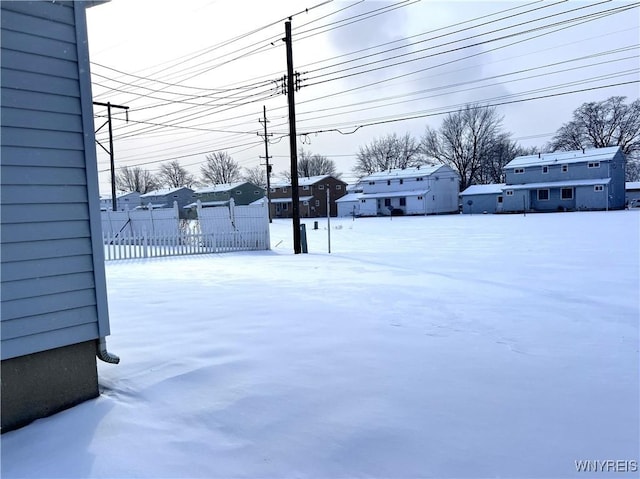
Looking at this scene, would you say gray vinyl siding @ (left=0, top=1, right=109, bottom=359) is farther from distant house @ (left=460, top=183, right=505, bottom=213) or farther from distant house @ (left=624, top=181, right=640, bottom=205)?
distant house @ (left=624, top=181, right=640, bottom=205)

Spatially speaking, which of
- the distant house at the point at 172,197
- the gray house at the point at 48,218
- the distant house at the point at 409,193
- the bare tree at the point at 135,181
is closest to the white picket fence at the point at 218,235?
the gray house at the point at 48,218

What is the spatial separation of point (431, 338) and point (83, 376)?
3.17 meters

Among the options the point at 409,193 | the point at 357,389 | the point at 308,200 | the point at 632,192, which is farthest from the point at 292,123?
the point at 632,192

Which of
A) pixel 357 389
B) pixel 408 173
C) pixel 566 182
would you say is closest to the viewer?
pixel 357 389

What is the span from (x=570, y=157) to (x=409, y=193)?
15503mm

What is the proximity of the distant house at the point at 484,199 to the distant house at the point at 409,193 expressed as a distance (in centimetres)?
236

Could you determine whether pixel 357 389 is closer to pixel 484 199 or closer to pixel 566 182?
pixel 566 182

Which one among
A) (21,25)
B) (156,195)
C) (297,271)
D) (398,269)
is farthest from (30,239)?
(156,195)

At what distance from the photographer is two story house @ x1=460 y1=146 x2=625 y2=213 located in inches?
1507

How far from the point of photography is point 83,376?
126 inches

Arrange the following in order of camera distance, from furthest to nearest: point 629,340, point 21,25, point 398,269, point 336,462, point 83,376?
point 398,269, point 629,340, point 83,376, point 21,25, point 336,462

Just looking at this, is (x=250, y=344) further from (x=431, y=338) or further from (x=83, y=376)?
(x=431, y=338)

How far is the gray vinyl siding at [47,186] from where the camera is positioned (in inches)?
110

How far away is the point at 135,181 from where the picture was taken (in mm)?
85688
